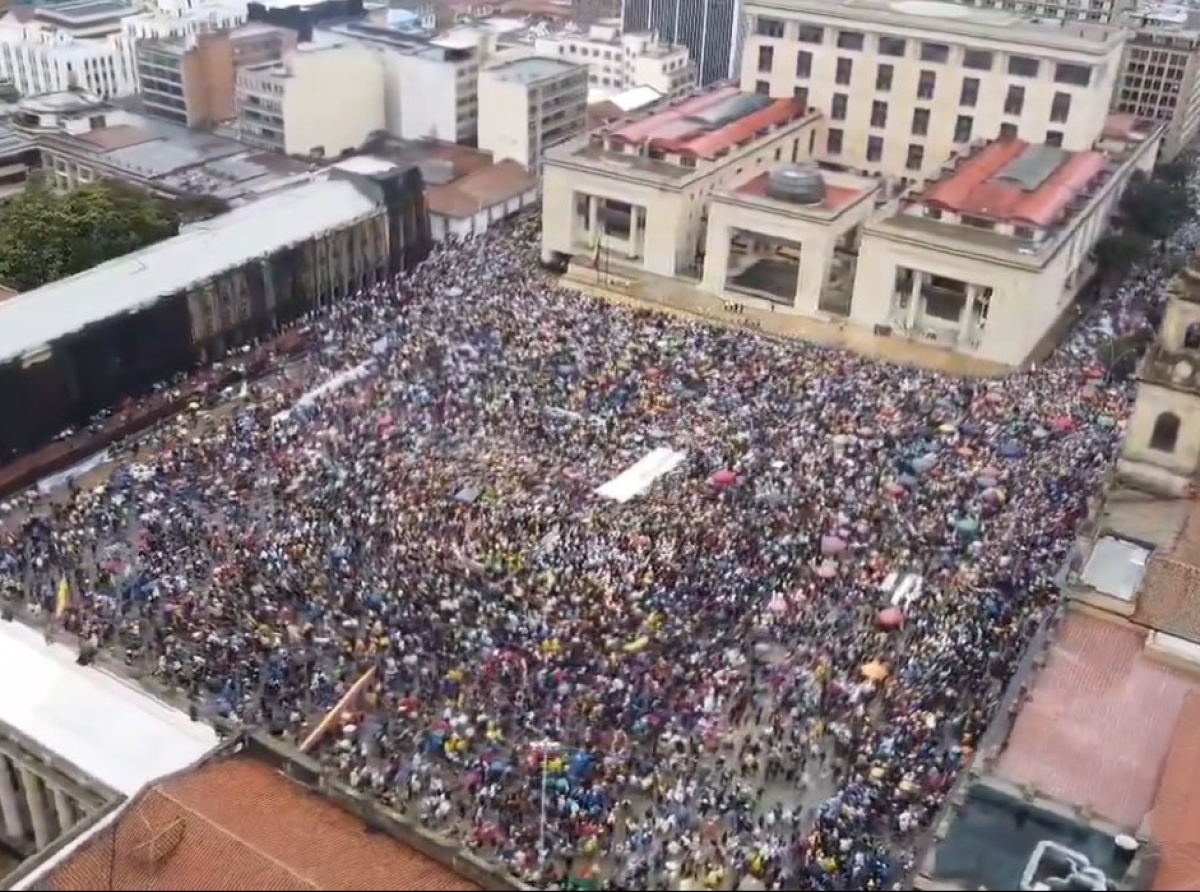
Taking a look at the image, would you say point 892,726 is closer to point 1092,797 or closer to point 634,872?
point 1092,797

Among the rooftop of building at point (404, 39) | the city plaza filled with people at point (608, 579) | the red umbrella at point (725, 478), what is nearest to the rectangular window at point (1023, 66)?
the city plaza filled with people at point (608, 579)

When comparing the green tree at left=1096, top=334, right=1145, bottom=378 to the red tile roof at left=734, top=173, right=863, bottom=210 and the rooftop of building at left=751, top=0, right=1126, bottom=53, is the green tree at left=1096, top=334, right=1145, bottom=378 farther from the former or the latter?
the rooftop of building at left=751, top=0, right=1126, bottom=53

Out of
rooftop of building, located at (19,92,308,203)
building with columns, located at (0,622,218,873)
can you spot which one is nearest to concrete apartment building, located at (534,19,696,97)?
rooftop of building, located at (19,92,308,203)

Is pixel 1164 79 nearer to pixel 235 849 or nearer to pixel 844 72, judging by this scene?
pixel 844 72

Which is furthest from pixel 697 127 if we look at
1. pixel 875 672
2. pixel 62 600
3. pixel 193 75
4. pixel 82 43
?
pixel 82 43

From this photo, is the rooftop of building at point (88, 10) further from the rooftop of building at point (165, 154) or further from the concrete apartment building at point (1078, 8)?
the concrete apartment building at point (1078, 8)

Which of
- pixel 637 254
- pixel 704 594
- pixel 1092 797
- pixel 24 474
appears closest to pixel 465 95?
pixel 637 254

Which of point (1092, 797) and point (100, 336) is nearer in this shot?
point (1092, 797)
